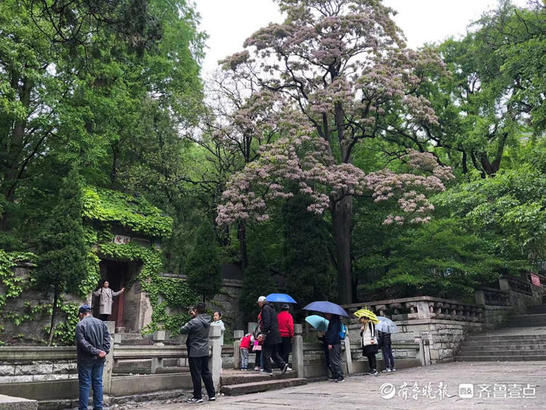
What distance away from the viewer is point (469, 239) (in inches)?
689

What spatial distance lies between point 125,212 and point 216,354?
9915 mm

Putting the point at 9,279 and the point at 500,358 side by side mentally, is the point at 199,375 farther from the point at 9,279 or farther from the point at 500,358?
the point at 500,358

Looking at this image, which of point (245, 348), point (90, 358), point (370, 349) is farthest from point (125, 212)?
point (90, 358)

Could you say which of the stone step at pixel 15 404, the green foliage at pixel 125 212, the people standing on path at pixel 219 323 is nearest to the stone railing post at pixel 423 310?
the people standing on path at pixel 219 323

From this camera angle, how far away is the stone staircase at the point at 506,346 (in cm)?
1511

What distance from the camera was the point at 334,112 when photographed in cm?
1964

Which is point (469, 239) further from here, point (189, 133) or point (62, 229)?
point (62, 229)

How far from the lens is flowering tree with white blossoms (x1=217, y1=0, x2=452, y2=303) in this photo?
16.5 meters

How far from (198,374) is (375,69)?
543 inches

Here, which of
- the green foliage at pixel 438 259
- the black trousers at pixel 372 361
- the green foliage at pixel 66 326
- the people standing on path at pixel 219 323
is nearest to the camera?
the people standing on path at pixel 219 323

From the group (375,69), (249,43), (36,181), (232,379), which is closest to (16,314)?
(36,181)

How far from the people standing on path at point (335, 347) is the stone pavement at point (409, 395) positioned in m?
0.29

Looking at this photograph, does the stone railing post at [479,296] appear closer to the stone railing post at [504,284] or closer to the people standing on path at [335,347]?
the stone railing post at [504,284]

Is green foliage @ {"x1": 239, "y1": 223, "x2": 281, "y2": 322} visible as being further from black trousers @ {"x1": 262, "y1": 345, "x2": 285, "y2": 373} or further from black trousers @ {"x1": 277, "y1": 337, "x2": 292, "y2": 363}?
black trousers @ {"x1": 262, "y1": 345, "x2": 285, "y2": 373}
